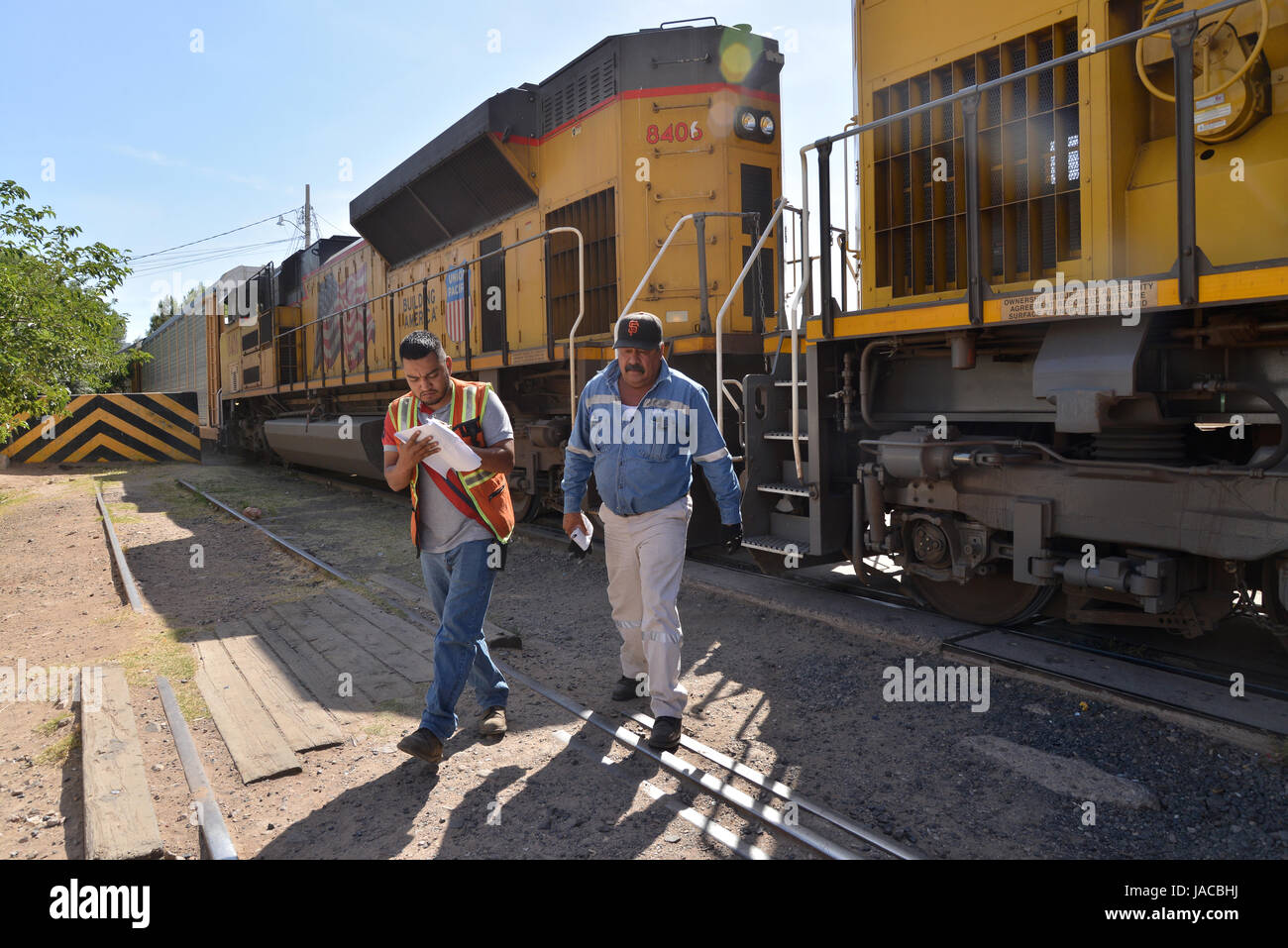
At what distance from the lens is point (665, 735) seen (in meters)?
3.56

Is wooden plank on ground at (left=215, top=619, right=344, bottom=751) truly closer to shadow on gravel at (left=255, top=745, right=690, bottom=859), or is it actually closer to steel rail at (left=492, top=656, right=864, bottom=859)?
shadow on gravel at (left=255, top=745, right=690, bottom=859)

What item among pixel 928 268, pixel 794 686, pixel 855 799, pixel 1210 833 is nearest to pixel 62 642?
pixel 794 686

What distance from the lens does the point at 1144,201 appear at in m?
4.18

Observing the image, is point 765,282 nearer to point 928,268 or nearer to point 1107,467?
point 928,268

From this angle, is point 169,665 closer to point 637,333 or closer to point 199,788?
point 199,788

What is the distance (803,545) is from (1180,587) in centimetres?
214

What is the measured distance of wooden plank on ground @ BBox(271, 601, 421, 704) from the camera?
14.5 ft

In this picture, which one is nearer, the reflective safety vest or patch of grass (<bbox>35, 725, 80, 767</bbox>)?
the reflective safety vest

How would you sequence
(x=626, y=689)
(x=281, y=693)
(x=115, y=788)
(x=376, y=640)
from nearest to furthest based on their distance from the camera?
(x=115, y=788) → (x=626, y=689) → (x=281, y=693) → (x=376, y=640)

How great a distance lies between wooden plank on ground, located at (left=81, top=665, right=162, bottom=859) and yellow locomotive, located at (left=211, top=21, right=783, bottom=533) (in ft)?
13.2

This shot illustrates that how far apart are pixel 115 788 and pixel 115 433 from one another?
19.5 m

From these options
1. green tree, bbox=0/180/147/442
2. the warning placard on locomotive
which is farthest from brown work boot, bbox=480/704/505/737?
green tree, bbox=0/180/147/442

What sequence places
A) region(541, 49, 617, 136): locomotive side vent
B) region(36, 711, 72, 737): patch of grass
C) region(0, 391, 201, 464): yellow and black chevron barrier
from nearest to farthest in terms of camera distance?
1. region(36, 711, 72, 737): patch of grass
2. region(541, 49, 617, 136): locomotive side vent
3. region(0, 391, 201, 464): yellow and black chevron barrier

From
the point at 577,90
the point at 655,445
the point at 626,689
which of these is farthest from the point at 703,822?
the point at 577,90
